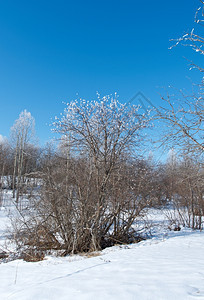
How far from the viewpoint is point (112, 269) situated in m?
4.22

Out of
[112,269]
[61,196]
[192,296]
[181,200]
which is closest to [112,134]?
[61,196]

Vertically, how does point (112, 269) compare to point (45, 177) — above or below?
below

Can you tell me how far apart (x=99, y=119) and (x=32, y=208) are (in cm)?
406

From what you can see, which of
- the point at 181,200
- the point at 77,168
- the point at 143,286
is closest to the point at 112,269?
the point at 143,286

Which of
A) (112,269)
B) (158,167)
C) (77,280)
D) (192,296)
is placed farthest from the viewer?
(158,167)

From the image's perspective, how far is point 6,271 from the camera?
18.0 feet

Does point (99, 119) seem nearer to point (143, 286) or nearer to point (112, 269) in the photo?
point (112, 269)

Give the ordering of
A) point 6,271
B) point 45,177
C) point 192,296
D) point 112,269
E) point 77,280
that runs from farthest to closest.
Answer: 1. point 45,177
2. point 6,271
3. point 112,269
4. point 77,280
5. point 192,296

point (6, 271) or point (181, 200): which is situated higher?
point (181, 200)

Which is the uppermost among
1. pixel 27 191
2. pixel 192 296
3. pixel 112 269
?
pixel 27 191

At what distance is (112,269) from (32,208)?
4.75 meters

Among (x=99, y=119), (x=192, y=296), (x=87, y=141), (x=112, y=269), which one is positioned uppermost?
(x=99, y=119)

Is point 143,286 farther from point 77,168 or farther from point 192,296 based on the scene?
point 77,168

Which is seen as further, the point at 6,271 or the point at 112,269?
the point at 6,271
